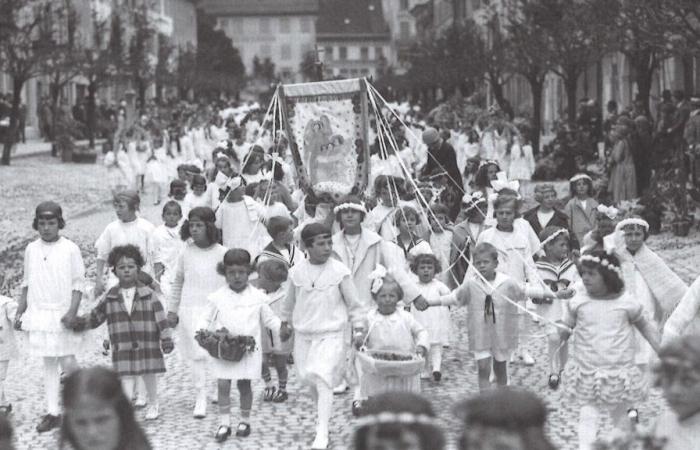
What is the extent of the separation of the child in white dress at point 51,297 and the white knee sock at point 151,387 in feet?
1.51

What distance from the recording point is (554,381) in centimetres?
927

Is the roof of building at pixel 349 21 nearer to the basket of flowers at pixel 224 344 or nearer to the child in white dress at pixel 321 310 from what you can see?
the child in white dress at pixel 321 310

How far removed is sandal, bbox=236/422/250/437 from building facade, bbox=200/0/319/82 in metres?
139

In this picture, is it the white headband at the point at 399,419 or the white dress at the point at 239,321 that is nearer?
the white headband at the point at 399,419

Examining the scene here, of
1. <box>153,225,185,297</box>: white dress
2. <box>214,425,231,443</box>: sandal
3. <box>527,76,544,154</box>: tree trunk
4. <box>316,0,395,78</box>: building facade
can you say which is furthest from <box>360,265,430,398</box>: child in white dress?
<box>316,0,395,78</box>: building facade

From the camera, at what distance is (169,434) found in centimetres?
819

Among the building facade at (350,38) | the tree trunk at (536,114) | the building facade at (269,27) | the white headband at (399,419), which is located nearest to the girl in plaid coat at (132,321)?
the white headband at (399,419)

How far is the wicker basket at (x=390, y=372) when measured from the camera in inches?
299

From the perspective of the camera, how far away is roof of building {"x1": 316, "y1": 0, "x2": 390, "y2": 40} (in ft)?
489

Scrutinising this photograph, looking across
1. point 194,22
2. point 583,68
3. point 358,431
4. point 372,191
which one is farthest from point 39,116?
point 194,22

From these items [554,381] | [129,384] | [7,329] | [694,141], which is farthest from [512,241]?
[694,141]

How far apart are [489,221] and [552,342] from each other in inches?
87.8

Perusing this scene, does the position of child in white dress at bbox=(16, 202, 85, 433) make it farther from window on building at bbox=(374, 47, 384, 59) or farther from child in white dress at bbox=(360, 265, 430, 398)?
window on building at bbox=(374, 47, 384, 59)

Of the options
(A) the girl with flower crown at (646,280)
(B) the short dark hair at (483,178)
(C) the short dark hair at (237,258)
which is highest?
(B) the short dark hair at (483,178)
